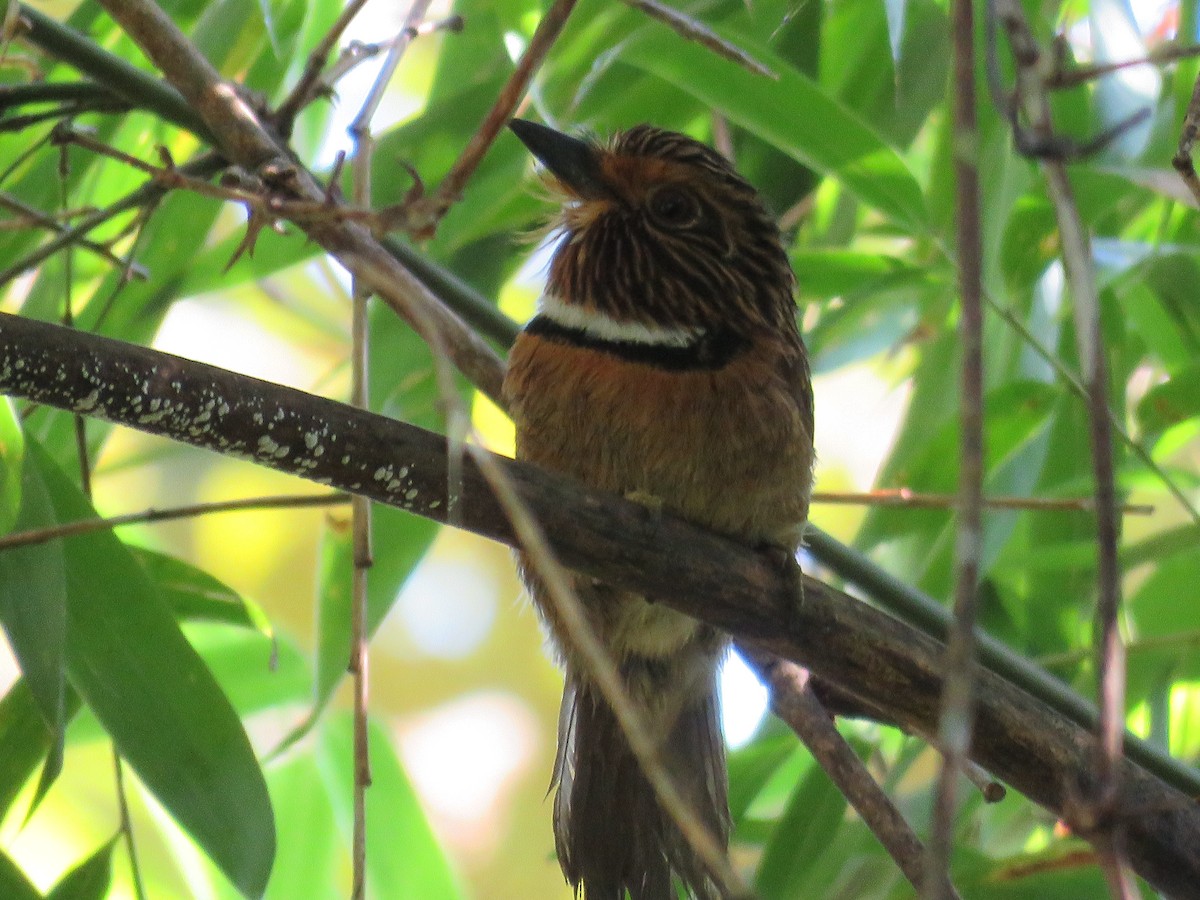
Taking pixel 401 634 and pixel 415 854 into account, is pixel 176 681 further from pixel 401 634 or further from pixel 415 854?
pixel 401 634

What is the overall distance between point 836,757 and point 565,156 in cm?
89

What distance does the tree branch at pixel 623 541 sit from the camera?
117cm

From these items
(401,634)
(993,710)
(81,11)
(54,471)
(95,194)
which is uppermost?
(401,634)

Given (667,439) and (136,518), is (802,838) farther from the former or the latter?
(136,518)

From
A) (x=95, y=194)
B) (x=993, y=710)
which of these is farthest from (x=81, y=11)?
(x=993, y=710)

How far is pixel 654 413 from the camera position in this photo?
1.76 m

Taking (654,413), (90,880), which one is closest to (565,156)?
(654,413)

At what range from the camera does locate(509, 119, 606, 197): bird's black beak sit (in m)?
1.88

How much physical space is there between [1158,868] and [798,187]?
3.95 ft

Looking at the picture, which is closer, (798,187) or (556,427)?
(556,427)

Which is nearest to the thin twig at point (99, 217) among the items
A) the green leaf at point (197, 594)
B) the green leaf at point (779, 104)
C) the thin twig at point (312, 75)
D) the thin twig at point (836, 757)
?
the thin twig at point (312, 75)

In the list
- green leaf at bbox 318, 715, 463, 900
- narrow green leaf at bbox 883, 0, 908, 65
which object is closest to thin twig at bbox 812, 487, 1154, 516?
narrow green leaf at bbox 883, 0, 908, 65

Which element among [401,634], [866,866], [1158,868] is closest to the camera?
[1158,868]

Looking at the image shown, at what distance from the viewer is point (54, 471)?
1.65 meters
